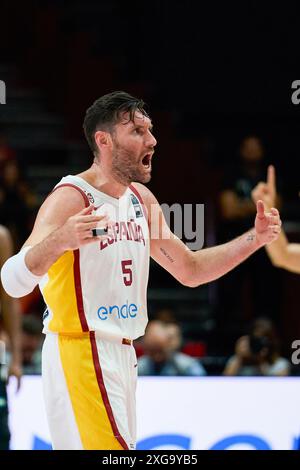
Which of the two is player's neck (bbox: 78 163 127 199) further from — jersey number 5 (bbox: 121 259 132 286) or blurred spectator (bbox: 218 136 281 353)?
blurred spectator (bbox: 218 136 281 353)

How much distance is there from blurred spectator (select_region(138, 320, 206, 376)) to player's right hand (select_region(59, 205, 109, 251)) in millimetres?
4181

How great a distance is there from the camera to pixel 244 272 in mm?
10531

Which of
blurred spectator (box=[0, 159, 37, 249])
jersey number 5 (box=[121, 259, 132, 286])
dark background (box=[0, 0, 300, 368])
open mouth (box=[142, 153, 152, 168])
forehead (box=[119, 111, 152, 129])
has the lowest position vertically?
jersey number 5 (box=[121, 259, 132, 286])

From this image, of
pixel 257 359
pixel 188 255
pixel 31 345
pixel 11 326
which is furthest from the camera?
pixel 31 345

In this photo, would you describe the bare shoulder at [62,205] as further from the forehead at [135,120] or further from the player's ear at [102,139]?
the forehead at [135,120]

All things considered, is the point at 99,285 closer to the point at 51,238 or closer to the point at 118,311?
the point at 118,311

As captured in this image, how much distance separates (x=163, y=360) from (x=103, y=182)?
3833 millimetres

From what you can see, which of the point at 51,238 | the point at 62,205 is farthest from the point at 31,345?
the point at 51,238

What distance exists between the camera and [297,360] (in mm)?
9055

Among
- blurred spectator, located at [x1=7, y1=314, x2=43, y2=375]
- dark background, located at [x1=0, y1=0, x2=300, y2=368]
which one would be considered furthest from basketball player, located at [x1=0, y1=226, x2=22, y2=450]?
dark background, located at [x1=0, y1=0, x2=300, y2=368]

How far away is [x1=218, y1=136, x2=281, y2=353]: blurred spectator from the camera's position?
10.5m

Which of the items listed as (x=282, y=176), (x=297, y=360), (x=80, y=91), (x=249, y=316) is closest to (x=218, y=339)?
(x=249, y=316)

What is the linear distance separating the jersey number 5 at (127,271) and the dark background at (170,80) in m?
7.56
